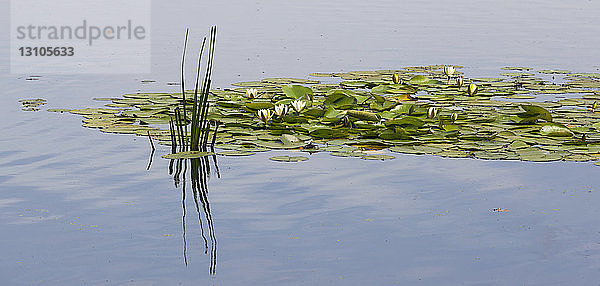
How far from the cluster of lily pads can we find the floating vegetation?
62 centimetres

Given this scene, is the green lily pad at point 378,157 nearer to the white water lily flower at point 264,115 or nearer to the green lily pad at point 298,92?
the white water lily flower at point 264,115


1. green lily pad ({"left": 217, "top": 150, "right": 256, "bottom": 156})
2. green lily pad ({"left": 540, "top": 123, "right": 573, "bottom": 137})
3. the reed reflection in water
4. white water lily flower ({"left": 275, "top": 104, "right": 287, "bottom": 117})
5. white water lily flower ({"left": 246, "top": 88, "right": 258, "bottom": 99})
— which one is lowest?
the reed reflection in water

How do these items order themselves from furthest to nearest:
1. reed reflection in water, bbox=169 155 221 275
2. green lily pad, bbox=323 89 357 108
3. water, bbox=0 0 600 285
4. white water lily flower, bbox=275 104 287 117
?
green lily pad, bbox=323 89 357 108 < white water lily flower, bbox=275 104 287 117 < reed reflection in water, bbox=169 155 221 275 < water, bbox=0 0 600 285

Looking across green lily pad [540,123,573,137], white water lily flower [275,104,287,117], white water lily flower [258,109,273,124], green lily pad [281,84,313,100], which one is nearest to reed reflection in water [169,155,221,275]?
white water lily flower [258,109,273,124]

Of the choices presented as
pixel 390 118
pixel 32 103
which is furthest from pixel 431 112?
pixel 32 103

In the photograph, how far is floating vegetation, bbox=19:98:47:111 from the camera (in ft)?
30.6

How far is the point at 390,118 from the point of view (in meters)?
8.38

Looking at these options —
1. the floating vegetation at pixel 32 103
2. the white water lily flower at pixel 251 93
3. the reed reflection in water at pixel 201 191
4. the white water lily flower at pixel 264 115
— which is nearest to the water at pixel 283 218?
the reed reflection in water at pixel 201 191

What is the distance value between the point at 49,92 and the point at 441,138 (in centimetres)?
505

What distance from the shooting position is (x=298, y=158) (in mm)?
7043

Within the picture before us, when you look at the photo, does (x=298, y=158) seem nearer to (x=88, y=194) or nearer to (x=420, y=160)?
(x=420, y=160)

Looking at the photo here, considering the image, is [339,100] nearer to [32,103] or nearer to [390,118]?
[390,118]

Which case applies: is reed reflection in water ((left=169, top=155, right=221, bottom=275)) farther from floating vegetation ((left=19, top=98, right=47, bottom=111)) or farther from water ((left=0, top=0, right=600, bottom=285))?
floating vegetation ((left=19, top=98, right=47, bottom=111))

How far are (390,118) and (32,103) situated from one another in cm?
386
